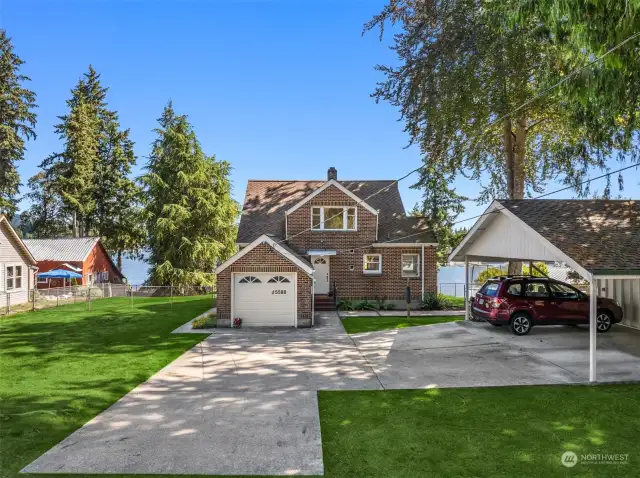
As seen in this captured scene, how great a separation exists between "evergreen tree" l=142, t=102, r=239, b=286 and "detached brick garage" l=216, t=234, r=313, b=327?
672 inches

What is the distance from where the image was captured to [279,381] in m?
9.25

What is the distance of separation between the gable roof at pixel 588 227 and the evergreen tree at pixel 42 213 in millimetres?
42213

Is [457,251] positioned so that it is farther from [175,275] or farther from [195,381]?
[175,275]

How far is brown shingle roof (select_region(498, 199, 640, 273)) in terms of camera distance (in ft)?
30.4

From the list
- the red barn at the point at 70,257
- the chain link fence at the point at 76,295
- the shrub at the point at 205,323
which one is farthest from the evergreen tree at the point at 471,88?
the red barn at the point at 70,257

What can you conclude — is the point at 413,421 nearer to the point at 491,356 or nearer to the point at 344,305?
the point at 491,356

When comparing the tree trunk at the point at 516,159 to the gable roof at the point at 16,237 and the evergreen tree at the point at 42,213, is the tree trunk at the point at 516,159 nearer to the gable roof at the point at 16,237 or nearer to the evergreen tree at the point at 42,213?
the gable roof at the point at 16,237

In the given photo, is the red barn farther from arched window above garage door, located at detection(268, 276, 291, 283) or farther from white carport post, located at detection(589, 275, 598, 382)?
white carport post, located at detection(589, 275, 598, 382)

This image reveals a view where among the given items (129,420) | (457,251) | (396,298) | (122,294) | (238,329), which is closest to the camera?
(129,420)

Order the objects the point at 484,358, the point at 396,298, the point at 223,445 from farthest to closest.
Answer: the point at 396,298
the point at 484,358
the point at 223,445

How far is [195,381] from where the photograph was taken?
30.4 feet

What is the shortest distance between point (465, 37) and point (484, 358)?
49.1 ft

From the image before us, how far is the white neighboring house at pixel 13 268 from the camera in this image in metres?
24.0

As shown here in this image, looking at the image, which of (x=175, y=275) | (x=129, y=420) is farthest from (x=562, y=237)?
(x=175, y=275)
